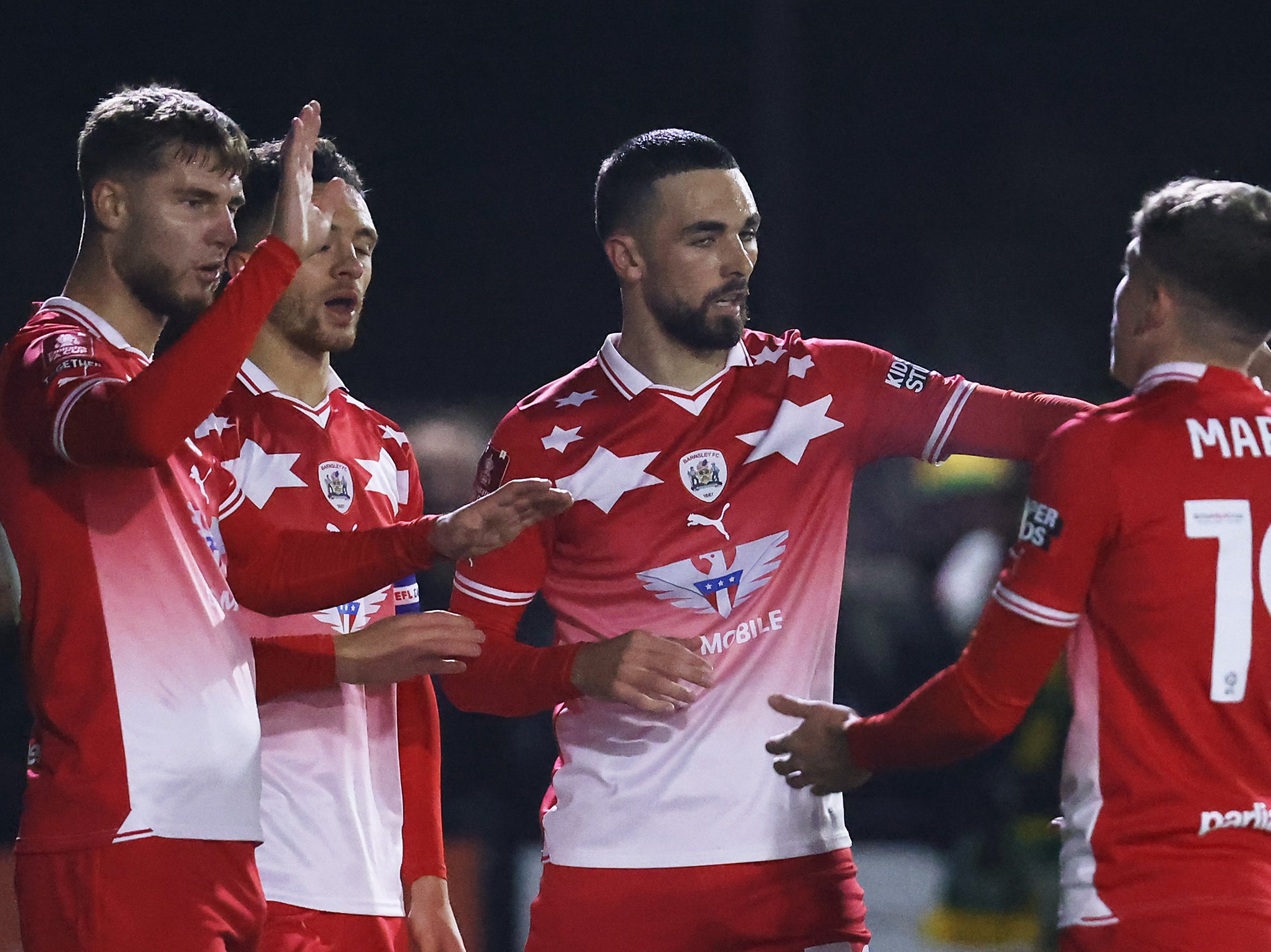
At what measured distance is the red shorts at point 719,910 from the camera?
2791mm

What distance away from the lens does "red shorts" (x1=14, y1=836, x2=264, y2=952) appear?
2.25m

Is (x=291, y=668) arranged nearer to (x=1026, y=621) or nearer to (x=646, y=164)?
(x=646, y=164)

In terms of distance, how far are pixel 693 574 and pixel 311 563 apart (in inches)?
28.7

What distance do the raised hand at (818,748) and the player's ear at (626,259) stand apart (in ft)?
3.46

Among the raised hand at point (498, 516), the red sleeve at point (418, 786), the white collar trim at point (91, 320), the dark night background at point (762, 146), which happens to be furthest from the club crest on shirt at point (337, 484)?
the dark night background at point (762, 146)

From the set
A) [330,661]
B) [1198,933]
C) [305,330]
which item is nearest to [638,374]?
[305,330]

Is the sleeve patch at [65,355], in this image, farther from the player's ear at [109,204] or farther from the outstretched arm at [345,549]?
the outstretched arm at [345,549]

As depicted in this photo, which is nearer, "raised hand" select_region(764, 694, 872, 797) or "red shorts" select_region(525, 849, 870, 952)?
"raised hand" select_region(764, 694, 872, 797)

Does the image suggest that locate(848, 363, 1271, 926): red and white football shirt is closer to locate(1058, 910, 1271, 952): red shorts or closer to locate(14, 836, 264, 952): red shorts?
locate(1058, 910, 1271, 952): red shorts

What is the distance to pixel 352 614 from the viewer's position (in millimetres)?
3191

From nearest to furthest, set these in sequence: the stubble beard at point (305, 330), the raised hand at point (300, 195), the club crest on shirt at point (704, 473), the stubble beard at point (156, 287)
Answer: the raised hand at point (300, 195)
the stubble beard at point (156, 287)
the club crest on shirt at point (704, 473)
the stubble beard at point (305, 330)

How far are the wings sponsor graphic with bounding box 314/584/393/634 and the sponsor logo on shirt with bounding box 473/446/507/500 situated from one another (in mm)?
290

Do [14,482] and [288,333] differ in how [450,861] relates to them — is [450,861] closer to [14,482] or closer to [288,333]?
[288,333]

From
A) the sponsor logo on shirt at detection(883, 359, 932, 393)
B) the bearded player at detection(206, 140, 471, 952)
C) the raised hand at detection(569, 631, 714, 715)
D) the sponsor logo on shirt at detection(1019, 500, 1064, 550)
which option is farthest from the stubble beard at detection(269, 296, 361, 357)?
the sponsor logo on shirt at detection(1019, 500, 1064, 550)
